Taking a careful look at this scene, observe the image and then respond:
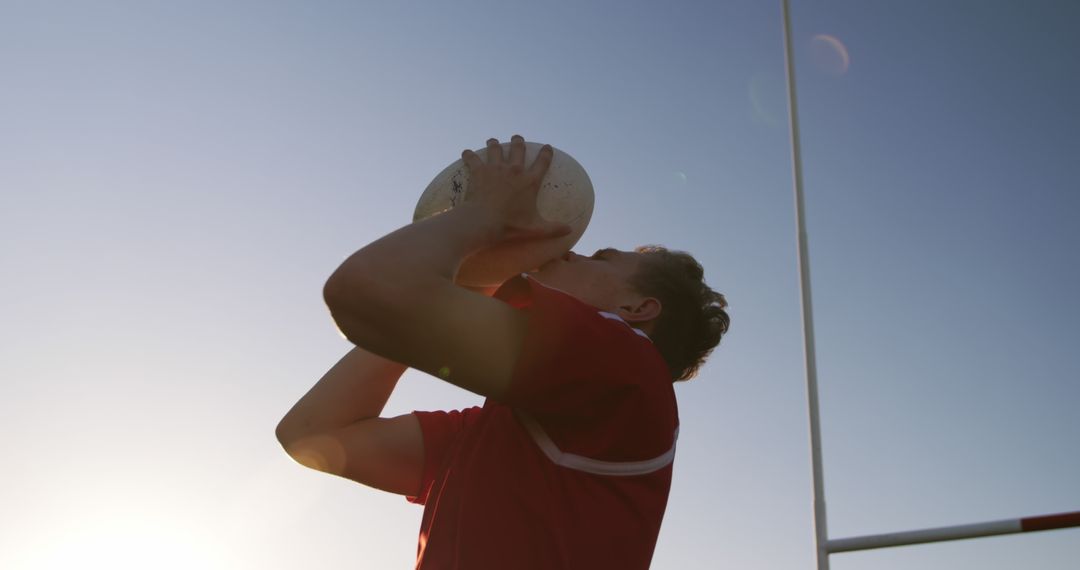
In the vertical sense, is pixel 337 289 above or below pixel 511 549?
above

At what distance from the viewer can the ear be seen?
192 centimetres

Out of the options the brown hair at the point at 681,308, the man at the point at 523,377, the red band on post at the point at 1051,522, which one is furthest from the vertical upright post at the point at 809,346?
the man at the point at 523,377

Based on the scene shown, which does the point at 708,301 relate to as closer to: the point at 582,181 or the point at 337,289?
the point at 582,181

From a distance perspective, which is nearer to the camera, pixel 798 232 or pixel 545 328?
pixel 545 328

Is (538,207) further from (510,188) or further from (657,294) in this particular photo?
(657,294)

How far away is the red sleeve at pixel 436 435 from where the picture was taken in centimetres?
207

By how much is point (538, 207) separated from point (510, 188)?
0.68ft

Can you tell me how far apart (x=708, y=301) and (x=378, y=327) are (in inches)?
43.5

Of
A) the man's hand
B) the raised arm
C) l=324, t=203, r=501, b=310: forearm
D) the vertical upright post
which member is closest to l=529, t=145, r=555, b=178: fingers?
the man's hand

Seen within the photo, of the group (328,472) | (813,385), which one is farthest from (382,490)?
(813,385)

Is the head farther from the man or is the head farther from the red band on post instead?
the red band on post

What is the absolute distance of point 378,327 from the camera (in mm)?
1346

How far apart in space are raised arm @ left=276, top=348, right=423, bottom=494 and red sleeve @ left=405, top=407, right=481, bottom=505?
0.02 m

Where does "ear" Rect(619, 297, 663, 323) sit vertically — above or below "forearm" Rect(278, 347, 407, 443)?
above
